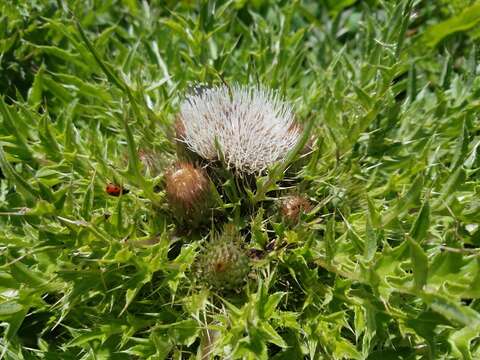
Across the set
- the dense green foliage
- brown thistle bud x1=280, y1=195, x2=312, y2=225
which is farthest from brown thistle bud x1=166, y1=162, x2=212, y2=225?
brown thistle bud x1=280, y1=195, x2=312, y2=225

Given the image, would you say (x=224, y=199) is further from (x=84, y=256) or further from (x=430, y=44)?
(x=430, y=44)

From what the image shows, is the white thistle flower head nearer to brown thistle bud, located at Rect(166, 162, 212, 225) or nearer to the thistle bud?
brown thistle bud, located at Rect(166, 162, 212, 225)

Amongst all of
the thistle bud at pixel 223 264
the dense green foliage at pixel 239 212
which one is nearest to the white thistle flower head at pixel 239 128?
the dense green foliage at pixel 239 212

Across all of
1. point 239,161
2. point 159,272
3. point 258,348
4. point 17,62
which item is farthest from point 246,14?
point 258,348

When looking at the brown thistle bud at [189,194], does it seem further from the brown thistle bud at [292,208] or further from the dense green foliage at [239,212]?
the brown thistle bud at [292,208]

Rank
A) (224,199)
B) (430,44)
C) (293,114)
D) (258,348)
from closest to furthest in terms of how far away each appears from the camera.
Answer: (258,348)
(224,199)
(293,114)
(430,44)
